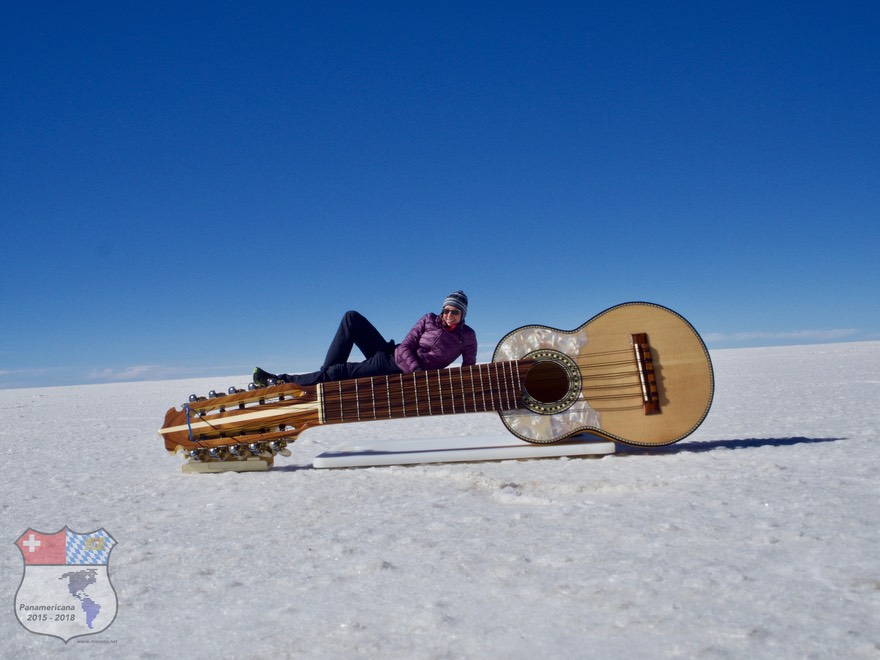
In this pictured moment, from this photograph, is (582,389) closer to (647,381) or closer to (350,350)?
(647,381)

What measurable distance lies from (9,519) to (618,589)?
3083 mm

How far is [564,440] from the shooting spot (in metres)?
3.98

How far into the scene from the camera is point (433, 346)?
450 cm

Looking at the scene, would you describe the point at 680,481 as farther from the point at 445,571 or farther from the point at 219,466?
the point at 219,466

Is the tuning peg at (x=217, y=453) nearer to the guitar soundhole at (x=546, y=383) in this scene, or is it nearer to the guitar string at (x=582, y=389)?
the guitar string at (x=582, y=389)

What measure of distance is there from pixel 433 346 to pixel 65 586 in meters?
2.89

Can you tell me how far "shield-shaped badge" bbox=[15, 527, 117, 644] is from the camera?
175cm

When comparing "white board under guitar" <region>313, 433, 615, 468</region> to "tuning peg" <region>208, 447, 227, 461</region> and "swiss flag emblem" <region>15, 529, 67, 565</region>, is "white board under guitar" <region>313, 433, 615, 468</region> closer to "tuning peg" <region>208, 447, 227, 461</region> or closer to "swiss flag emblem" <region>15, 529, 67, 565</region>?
"tuning peg" <region>208, 447, 227, 461</region>

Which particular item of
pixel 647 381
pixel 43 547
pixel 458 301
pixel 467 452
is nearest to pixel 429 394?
pixel 467 452

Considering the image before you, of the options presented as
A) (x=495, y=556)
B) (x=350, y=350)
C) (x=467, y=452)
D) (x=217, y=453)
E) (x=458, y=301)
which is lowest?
(x=495, y=556)

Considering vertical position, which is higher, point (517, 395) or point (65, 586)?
point (517, 395)

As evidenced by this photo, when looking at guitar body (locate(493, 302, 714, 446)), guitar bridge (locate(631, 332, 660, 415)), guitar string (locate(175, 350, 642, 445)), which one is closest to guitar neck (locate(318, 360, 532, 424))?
guitar string (locate(175, 350, 642, 445))

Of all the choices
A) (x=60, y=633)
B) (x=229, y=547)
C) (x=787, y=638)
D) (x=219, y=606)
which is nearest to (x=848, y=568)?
(x=787, y=638)

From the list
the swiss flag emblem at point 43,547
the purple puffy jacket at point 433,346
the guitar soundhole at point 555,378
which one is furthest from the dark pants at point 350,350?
the swiss flag emblem at point 43,547
